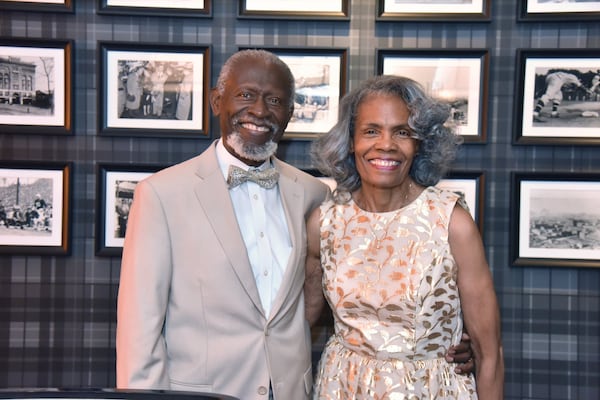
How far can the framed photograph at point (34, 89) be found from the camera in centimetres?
275

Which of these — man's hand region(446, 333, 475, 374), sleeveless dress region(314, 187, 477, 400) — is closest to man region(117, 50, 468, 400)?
sleeveless dress region(314, 187, 477, 400)

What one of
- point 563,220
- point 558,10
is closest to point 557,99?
point 558,10

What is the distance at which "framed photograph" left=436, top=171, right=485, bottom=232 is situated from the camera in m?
2.75

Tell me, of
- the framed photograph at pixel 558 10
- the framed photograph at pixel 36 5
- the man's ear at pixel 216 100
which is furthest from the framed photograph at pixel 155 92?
the framed photograph at pixel 558 10

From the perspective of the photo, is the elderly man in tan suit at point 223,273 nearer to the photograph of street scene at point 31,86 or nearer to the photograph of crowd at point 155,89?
the photograph of crowd at point 155,89

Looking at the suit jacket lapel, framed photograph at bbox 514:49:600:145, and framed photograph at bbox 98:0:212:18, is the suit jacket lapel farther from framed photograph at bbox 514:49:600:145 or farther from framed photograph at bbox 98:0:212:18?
framed photograph at bbox 514:49:600:145

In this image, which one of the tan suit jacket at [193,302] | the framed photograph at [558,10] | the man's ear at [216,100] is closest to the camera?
the tan suit jacket at [193,302]

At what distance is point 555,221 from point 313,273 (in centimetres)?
120

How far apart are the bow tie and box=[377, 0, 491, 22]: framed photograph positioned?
103 centimetres

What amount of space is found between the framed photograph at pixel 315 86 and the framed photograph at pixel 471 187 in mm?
578

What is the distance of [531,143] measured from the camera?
107 inches

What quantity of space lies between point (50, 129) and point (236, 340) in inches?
55.6

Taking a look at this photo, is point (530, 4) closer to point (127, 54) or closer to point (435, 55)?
point (435, 55)

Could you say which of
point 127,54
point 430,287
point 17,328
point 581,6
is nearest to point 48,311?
point 17,328
